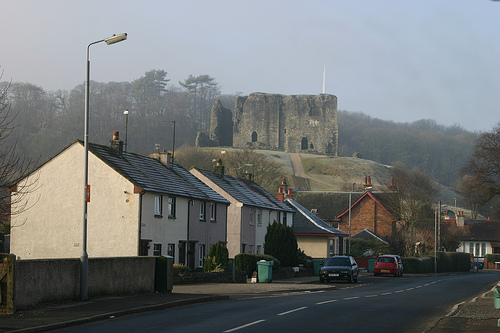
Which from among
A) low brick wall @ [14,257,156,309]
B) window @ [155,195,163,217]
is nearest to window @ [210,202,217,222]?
window @ [155,195,163,217]

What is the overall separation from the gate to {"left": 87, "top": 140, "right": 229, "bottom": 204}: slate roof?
16159 mm

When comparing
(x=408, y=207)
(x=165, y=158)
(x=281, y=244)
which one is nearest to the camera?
(x=165, y=158)

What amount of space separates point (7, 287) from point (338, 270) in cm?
2260

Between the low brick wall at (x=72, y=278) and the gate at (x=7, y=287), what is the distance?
0.20m

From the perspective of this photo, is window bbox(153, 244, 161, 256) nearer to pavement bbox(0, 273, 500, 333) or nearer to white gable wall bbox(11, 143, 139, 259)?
white gable wall bbox(11, 143, 139, 259)

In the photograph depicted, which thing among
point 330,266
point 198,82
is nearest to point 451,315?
point 330,266

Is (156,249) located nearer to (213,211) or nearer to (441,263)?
(213,211)

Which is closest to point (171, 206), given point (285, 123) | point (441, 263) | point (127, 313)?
point (127, 313)

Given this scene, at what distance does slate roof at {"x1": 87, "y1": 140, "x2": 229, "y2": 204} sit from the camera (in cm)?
3188

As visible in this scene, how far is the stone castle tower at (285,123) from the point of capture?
142m

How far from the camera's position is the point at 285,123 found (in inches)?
5679

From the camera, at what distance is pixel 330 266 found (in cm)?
3494

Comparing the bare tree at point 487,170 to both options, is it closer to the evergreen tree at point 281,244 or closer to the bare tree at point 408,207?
the bare tree at point 408,207

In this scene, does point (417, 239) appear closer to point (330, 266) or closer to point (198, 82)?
point (330, 266)
